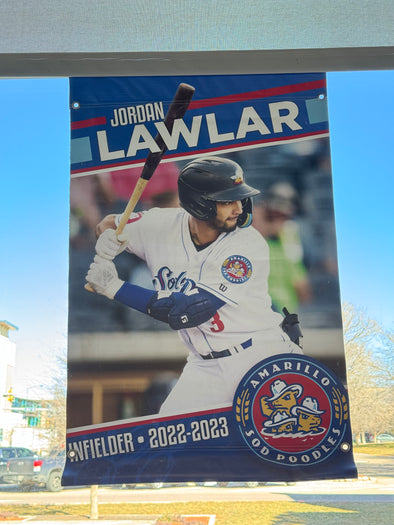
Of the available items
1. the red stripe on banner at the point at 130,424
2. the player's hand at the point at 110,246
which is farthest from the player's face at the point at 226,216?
the red stripe on banner at the point at 130,424

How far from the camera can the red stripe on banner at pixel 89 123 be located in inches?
79.5

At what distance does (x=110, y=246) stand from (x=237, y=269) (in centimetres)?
44

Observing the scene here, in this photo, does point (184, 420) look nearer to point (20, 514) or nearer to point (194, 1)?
point (20, 514)

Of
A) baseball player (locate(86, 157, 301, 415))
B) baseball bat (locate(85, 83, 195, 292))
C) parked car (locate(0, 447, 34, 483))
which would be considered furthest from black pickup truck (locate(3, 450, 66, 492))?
baseball bat (locate(85, 83, 195, 292))

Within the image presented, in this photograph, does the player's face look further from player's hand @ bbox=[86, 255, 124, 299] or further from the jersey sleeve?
player's hand @ bbox=[86, 255, 124, 299]

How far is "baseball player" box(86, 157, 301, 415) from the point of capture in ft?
6.07

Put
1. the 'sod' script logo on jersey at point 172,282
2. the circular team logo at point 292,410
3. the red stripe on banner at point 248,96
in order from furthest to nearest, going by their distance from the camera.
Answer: the red stripe on banner at point 248,96 < the 'sod' script logo on jersey at point 172,282 < the circular team logo at point 292,410

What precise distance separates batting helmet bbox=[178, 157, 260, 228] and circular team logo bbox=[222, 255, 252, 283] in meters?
0.13

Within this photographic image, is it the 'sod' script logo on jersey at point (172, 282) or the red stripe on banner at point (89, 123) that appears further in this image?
the red stripe on banner at point (89, 123)

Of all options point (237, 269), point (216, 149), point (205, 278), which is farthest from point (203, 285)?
point (216, 149)

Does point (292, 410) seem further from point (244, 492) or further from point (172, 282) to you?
point (172, 282)

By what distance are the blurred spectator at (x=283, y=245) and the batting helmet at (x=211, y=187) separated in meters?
0.05

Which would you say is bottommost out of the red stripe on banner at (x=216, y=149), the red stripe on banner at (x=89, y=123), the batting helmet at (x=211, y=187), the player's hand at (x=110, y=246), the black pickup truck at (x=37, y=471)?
the black pickup truck at (x=37, y=471)

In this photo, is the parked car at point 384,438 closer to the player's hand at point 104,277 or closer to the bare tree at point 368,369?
the bare tree at point 368,369
